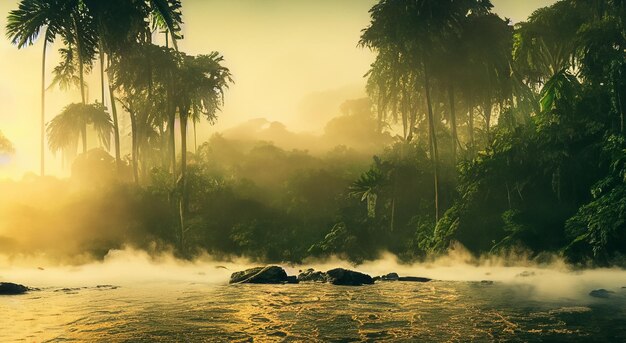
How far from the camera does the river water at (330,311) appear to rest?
543 inches

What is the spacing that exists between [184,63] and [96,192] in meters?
13.9

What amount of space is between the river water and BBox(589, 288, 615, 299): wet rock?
0.37 meters

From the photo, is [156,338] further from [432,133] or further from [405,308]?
[432,133]

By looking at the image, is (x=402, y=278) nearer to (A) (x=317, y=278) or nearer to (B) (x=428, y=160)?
(A) (x=317, y=278)

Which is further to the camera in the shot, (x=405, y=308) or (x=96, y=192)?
(x=96, y=192)

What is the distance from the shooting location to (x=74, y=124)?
54.7 m

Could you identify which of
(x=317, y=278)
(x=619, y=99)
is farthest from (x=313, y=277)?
(x=619, y=99)

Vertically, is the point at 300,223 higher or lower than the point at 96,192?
lower

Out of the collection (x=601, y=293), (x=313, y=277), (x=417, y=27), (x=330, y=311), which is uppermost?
(x=417, y=27)

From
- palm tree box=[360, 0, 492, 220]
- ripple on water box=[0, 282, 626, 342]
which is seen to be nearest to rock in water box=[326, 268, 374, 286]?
ripple on water box=[0, 282, 626, 342]

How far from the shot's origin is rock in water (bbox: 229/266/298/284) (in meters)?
30.8

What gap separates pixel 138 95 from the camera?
162 ft

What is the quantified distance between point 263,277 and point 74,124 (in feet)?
108

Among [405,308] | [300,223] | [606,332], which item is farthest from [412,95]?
[606,332]
